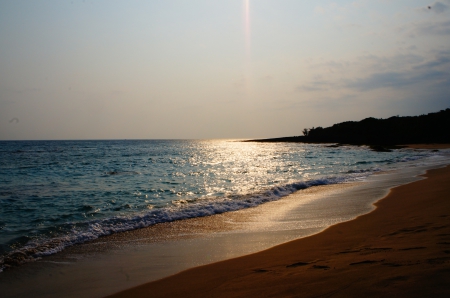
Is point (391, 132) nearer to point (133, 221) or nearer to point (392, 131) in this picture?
point (392, 131)

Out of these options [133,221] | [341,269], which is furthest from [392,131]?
[341,269]

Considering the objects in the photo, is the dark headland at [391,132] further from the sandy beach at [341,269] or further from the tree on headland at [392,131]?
the sandy beach at [341,269]

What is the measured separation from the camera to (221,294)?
4672 millimetres

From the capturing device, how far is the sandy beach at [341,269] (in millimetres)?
4016

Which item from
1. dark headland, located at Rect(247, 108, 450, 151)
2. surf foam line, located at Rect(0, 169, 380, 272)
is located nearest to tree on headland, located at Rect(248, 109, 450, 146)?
Answer: dark headland, located at Rect(247, 108, 450, 151)

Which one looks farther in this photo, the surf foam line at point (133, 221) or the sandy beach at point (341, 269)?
the surf foam line at point (133, 221)

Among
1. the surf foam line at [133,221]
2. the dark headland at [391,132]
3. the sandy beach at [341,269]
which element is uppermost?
the dark headland at [391,132]

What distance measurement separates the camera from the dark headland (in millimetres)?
73312

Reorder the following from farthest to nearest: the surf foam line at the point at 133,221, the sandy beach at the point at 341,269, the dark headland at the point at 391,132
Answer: the dark headland at the point at 391,132 → the surf foam line at the point at 133,221 → the sandy beach at the point at 341,269

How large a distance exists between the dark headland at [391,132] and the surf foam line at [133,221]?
5255 centimetres

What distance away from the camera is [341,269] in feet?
15.8

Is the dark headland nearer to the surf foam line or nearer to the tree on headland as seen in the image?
the tree on headland

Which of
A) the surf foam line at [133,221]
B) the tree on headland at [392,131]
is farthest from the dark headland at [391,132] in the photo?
the surf foam line at [133,221]

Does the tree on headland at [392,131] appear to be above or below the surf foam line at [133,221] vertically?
above
